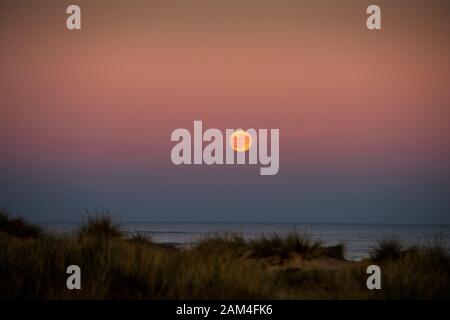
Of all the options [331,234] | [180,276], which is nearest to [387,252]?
[180,276]

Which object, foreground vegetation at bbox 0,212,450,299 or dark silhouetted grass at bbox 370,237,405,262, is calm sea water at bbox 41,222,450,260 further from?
foreground vegetation at bbox 0,212,450,299

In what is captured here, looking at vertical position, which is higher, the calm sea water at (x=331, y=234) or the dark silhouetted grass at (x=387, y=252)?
the dark silhouetted grass at (x=387, y=252)

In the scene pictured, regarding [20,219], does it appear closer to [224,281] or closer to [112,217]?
[112,217]

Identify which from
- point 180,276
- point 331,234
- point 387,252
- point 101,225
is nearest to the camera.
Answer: point 180,276

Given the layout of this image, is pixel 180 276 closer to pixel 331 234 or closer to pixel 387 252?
pixel 387 252

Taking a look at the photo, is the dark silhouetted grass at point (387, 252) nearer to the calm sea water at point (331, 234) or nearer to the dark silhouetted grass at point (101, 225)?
the calm sea water at point (331, 234)

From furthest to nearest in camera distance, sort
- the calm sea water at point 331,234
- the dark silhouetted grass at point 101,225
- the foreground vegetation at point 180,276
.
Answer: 1. the calm sea water at point 331,234
2. the dark silhouetted grass at point 101,225
3. the foreground vegetation at point 180,276

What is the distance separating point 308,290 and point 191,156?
3.68m

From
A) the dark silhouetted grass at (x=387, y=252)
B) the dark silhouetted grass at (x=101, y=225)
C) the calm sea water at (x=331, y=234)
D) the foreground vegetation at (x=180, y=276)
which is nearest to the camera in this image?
the foreground vegetation at (x=180, y=276)

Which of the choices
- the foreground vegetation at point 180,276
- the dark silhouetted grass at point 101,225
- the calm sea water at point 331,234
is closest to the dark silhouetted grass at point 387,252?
the foreground vegetation at point 180,276

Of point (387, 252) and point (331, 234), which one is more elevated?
point (387, 252)

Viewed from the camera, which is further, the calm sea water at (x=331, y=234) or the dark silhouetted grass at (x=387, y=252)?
the calm sea water at (x=331, y=234)

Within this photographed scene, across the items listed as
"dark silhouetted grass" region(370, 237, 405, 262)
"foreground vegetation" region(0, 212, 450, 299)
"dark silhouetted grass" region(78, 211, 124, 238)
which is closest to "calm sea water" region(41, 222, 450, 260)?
→ "dark silhouetted grass" region(78, 211, 124, 238)
